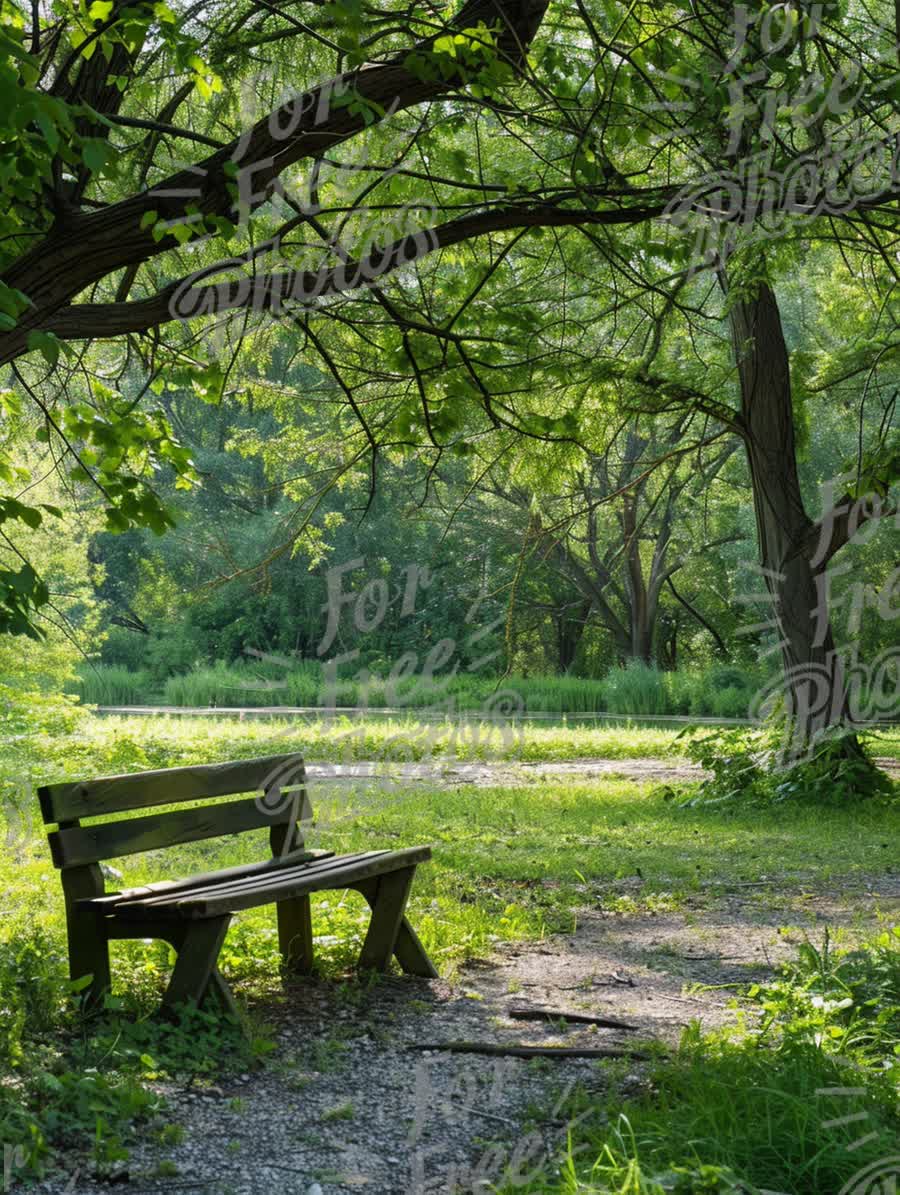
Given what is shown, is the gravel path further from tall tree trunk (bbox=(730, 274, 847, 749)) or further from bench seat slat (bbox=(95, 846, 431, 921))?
tall tree trunk (bbox=(730, 274, 847, 749))

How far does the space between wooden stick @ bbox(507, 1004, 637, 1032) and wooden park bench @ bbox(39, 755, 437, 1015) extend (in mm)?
606

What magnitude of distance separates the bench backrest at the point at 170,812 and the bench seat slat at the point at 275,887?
0.22 m

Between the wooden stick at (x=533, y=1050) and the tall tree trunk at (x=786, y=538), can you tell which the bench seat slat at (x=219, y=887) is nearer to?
the wooden stick at (x=533, y=1050)

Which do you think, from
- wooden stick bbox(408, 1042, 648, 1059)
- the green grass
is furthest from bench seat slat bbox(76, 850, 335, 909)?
the green grass

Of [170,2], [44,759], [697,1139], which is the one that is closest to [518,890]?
[697,1139]

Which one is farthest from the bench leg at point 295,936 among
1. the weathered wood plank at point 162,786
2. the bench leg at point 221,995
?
the bench leg at point 221,995

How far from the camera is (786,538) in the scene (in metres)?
10.9

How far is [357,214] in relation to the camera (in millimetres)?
6199

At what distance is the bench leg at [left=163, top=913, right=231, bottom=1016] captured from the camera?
4012 millimetres

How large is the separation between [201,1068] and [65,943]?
167 centimetres

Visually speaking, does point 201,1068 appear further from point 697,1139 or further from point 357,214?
point 357,214

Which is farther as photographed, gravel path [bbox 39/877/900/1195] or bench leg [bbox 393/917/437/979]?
bench leg [bbox 393/917/437/979]

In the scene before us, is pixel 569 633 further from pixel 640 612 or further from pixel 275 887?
pixel 275 887

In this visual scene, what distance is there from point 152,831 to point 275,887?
1.66ft
